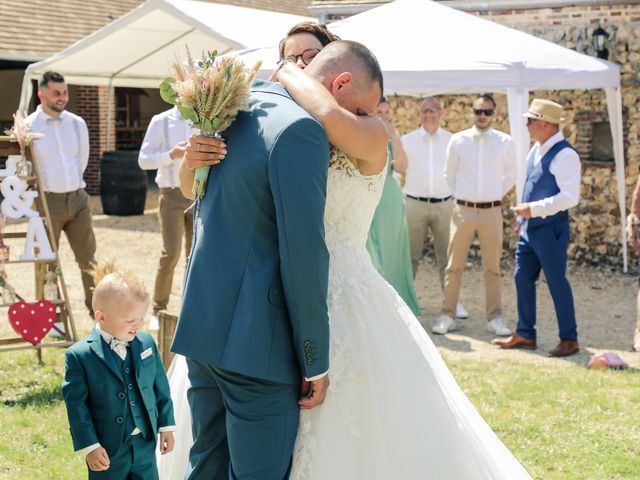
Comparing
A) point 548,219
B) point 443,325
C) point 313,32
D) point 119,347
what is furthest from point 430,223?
point 119,347

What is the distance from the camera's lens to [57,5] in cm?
2002

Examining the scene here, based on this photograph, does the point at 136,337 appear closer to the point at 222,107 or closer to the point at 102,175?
the point at 222,107

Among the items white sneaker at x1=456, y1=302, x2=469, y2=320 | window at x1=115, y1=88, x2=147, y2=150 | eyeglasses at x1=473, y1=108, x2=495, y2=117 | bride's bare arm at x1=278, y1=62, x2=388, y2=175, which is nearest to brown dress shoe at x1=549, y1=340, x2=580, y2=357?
white sneaker at x1=456, y1=302, x2=469, y2=320

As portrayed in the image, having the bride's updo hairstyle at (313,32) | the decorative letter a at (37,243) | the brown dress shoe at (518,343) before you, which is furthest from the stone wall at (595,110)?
the bride's updo hairstyle at (313,32)

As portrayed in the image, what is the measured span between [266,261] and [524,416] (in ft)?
11.3

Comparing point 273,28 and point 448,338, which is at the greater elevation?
point 273,28

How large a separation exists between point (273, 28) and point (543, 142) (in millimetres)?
4876

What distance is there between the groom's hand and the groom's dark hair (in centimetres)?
93

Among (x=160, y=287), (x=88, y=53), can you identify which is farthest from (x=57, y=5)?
(x=160, y=287)

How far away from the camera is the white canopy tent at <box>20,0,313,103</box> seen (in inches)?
419

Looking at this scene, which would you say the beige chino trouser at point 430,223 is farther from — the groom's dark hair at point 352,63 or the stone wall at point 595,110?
the groom's dark hair at point 352,63

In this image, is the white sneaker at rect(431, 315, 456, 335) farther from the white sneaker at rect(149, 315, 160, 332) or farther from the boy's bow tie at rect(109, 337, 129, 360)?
the boy's bow tie at rect(109, 337, 129, 360)

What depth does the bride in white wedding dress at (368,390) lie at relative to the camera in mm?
3049

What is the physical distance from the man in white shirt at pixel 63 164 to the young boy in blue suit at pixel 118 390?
4670 millimetres
